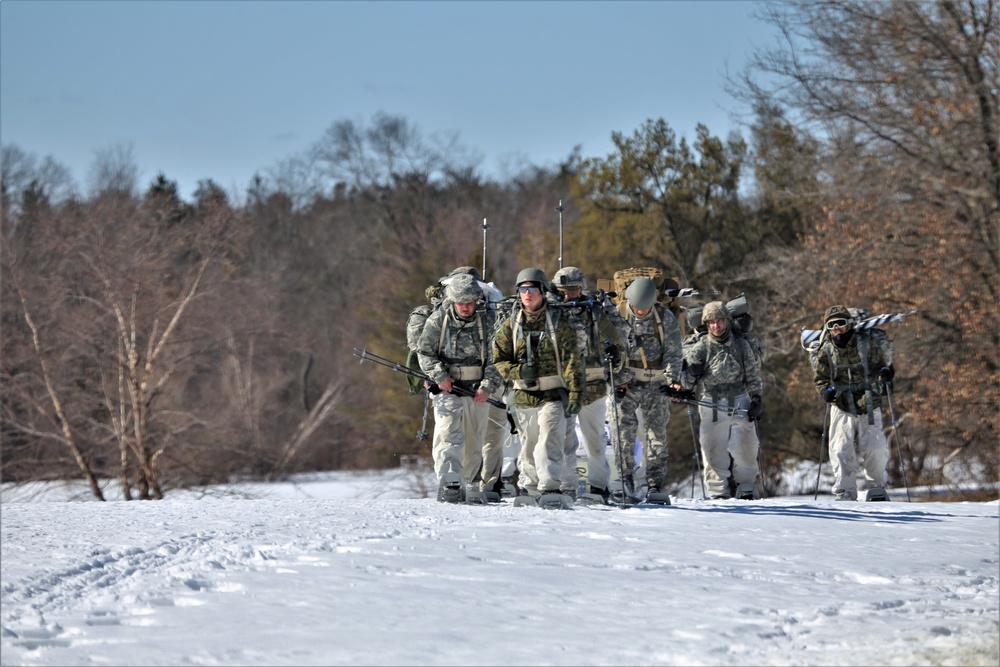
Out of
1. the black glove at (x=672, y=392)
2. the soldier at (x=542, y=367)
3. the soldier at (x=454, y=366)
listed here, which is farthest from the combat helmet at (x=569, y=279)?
the black glove at (x=672, y=392)

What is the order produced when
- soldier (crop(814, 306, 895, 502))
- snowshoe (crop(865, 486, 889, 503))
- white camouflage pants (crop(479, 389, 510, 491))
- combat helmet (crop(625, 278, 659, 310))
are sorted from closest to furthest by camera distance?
white camouflage pants (crop(479, 389, 510, 491)), combat helmet (crop(625, 278, 659, 310)), snowshoe (crop(865, 486, 889, 503)), soldier (crop(814, 306, 895, 502))

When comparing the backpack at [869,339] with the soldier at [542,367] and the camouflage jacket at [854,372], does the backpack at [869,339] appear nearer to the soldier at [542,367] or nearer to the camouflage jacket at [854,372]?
the camouflage jacket at [854,372]

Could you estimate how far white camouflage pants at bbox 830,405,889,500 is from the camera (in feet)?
48.6

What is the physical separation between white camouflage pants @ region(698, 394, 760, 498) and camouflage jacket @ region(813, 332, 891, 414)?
102cm

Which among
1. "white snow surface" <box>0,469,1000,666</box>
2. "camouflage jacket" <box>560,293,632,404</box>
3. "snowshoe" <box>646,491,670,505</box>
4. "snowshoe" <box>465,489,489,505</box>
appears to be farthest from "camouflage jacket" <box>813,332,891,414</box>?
"snowshoe" <box>465,489,489,505</box>

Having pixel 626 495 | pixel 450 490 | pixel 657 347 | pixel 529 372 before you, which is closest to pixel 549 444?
pixel 529 372

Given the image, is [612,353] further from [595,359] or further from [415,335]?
[415,335]

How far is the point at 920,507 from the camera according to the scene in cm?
1301

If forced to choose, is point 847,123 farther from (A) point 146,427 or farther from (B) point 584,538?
(B) point 584,538

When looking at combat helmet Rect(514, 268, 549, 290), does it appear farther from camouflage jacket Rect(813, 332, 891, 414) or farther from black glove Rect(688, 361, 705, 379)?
camouflage jacket Rect(813, 332, 891, 414)

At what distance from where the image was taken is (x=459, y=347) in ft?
39.2

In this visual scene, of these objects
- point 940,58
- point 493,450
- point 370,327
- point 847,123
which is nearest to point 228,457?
point 370,327

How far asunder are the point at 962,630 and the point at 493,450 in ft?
22.1

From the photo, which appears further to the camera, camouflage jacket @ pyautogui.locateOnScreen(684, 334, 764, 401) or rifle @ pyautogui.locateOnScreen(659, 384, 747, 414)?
camouflage jacket @ pyautogui.locateOnScreen(684, 334, 764, 401)
